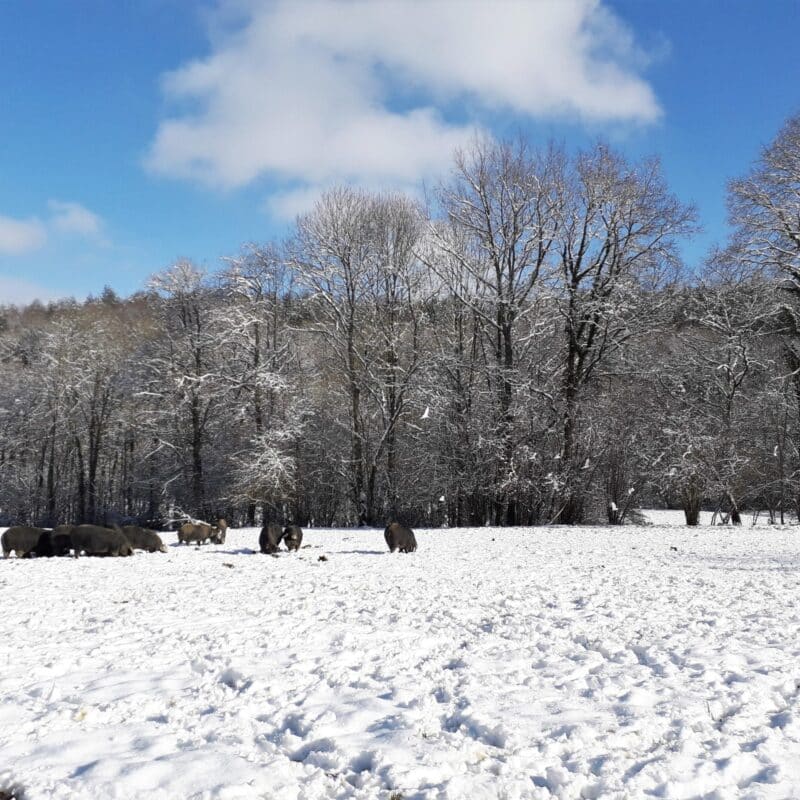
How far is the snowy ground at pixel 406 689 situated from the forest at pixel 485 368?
16.2 m

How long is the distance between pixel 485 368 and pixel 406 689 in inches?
900

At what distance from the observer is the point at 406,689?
5.65 m

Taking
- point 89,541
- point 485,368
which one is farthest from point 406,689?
point 485,368

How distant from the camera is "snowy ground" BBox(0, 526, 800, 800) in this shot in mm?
4113

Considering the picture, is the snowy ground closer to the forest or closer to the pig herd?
the pig herd

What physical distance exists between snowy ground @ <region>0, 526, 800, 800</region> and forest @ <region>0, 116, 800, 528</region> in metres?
16.2

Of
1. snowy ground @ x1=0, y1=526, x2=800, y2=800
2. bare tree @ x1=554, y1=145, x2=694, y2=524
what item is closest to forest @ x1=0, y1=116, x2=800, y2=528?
bare tree @ x1=554, y1=145, x2=694, y2=524

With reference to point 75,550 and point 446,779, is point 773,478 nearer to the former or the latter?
point 75,550

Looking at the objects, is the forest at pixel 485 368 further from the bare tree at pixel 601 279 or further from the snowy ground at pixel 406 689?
the snowy ground at pixel 406 689

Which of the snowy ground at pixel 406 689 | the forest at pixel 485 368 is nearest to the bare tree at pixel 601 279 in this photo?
the forest at pixel 485 368

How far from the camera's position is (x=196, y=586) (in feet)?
36.9

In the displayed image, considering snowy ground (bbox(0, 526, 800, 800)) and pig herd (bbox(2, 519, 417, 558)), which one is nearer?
snowy ground (bbox(0, 526, 800, 800))

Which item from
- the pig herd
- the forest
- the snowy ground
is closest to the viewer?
the snowy ground

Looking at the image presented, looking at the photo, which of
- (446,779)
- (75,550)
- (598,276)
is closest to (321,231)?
(598,276)
